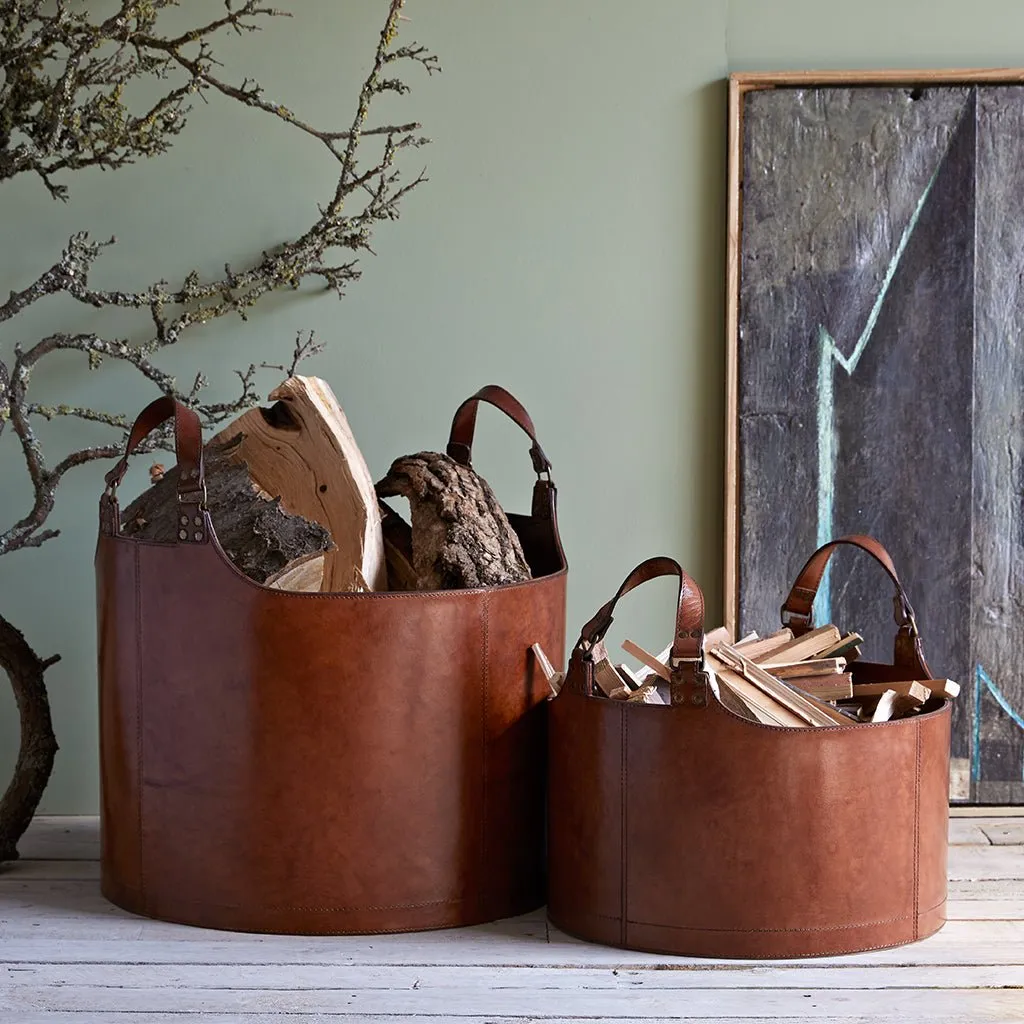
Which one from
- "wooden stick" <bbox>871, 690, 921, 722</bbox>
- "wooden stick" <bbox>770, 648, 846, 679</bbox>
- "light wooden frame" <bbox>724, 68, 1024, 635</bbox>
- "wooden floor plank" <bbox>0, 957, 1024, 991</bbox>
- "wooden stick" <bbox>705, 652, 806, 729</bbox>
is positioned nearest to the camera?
"wooden floor plank" <bbox>0, 957, 1024, 991</bbox>

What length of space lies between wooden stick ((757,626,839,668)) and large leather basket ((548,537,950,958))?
31 cm

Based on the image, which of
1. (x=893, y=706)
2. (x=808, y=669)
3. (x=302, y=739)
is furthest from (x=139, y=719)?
(x=893, y=706)

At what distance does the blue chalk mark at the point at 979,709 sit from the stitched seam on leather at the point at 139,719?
1773mm

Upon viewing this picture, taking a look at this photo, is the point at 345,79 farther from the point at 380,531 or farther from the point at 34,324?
the point at 380,531

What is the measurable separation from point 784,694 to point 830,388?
0.97 metres

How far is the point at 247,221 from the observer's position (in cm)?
291

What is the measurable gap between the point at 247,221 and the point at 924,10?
151 cm

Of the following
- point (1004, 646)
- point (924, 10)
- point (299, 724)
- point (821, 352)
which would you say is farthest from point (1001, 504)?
point (299, 724)

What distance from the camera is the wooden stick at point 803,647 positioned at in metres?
2.41

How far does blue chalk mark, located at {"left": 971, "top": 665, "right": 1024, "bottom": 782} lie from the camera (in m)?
2.98

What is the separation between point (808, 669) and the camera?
7.78ft

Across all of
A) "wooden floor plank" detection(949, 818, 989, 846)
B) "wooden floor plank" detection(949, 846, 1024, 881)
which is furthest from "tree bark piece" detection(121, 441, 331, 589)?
"wooden floor plank" detection(949, 818, 989, 846)

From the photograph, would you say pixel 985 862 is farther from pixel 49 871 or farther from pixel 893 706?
pixel 49 871

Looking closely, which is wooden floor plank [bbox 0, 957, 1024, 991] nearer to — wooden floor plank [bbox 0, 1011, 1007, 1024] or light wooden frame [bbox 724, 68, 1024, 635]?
wooden floor plank [bbox 0, 1011, 1007, 1024]
